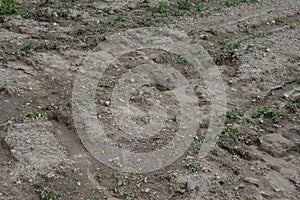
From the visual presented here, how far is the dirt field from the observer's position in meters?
3.82

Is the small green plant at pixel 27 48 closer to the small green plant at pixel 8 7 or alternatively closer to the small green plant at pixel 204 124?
the small green plant at pixel 8 7

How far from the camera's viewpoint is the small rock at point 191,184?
12.4ft

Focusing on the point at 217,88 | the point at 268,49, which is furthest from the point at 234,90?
the point at 268,49

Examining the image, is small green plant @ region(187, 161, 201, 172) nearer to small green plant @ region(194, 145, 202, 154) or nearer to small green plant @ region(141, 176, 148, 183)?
small green plant @ region(194, 145, 202, 154)

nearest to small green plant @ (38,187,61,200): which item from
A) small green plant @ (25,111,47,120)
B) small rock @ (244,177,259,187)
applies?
small green plant @ (25,111,47,120)

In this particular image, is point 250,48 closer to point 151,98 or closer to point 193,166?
point 151,98

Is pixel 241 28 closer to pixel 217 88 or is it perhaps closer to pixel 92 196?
pixel 217 88

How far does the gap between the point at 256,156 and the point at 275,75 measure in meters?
1.56

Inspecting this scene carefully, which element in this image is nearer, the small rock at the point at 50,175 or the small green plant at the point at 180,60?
the small rock at the point at 50,175

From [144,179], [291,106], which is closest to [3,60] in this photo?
[144,179]

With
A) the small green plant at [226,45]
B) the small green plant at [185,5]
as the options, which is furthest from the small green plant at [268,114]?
the small green plant at [185,5]

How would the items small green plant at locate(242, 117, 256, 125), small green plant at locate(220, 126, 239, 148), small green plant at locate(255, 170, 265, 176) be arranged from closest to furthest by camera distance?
1. small green plant at locate(255, 170, 265, 176)
2. small green plant at locate(220, 126, 239, 148)
3. small green plant at locate(242, 117, 256, 125)

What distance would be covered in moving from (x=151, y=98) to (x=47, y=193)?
166 cm

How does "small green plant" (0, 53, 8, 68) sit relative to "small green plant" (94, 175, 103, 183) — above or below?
above
